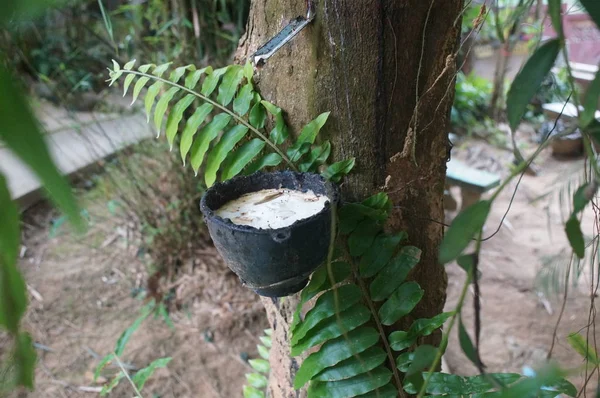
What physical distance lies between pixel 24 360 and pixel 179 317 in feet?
7.11

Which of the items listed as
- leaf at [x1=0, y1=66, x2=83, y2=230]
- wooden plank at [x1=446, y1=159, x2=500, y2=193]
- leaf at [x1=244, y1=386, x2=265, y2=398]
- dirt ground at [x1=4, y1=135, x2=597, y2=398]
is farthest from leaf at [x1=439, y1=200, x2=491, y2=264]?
wooden plank at [x1=446, y1=159, x2=500, y2=193]

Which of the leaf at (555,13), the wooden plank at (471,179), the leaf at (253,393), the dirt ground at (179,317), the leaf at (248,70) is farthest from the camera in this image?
the wooden plank at (471,179)

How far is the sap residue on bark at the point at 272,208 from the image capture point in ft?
2.76

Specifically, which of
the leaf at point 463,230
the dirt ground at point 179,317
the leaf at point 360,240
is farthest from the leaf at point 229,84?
the dirt ground at point 179,317

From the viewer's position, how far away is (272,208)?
0.89 m

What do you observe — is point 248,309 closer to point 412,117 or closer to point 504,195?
point 412,117

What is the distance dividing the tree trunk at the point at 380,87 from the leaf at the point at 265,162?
0.30ft

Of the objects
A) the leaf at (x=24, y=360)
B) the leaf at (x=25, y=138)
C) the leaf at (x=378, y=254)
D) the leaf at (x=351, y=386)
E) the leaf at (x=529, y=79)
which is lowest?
the leaf at (x=351, y=386)

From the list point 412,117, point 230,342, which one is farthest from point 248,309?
point 412,117

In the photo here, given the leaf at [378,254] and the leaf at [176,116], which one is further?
the leaf at [176,116]

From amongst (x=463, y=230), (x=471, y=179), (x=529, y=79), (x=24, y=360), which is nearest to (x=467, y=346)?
(x=463, y=230)

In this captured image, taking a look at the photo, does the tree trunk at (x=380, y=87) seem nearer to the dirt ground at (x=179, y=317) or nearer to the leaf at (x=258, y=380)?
the leaf at (x=258, y=380)

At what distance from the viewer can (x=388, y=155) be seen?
0.98 metres

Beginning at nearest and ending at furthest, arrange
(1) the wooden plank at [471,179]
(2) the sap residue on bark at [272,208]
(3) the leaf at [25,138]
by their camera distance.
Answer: (3) the leaf at [25,138], (2) the sap residue on bark at [272,208], (1) the wooden plank at [471,179]
